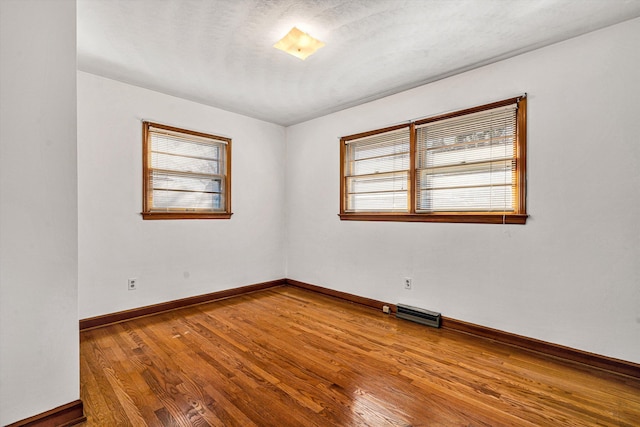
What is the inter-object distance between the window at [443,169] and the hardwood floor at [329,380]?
1.28 m

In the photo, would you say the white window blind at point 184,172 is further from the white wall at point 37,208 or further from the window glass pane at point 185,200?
the white wall at point 37,208

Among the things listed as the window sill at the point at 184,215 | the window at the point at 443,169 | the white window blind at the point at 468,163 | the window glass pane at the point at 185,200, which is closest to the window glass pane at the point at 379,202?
the window at the point at 443,169

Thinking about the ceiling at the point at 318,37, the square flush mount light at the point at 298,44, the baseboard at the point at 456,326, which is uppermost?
the ceiling at the point at 318,37

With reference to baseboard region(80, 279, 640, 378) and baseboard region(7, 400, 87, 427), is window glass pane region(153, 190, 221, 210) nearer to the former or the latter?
baseboard region(80, 279, 640, 378)

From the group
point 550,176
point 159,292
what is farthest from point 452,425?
point 159,292

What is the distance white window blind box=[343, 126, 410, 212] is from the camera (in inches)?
140

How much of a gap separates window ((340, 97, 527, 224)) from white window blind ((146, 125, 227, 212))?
1.77m

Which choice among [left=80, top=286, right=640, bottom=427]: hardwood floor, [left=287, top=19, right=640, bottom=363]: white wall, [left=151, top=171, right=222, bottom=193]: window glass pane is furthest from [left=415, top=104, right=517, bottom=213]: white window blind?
[left=151, top=171, right=222, bottom=193]: window glass pane

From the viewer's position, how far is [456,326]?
301cm

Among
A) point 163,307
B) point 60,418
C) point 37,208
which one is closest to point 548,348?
point 60,418

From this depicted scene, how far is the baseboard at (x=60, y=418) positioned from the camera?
1.53 m

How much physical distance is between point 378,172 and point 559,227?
1.95 meters

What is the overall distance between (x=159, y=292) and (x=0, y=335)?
2.09 metres

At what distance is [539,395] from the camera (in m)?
1.93
